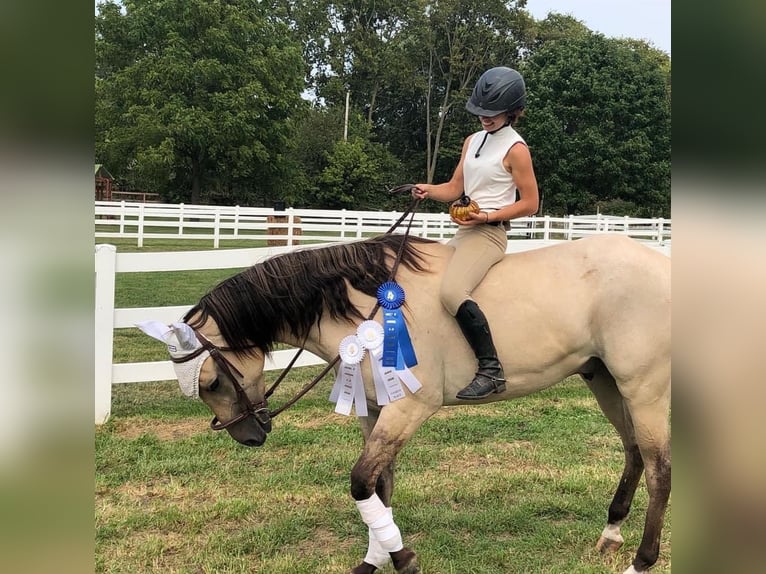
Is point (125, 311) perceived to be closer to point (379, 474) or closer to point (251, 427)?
point (251, 427)

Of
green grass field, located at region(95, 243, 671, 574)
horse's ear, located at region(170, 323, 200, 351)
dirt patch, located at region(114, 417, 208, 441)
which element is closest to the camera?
horse's ear, located at region(170, 323, 200, 351)

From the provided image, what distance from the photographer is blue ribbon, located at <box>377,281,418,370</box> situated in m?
2.94

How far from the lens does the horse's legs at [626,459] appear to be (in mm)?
3477

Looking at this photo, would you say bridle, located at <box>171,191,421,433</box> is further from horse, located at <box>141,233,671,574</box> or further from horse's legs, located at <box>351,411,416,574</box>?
horse's legs, located at <box>351,411,416,574</box>

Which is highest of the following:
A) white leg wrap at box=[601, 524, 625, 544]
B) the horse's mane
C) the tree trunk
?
the tree trunk

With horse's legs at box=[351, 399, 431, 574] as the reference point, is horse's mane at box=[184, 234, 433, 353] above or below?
above

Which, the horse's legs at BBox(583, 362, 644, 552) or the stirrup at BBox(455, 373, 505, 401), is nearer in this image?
the stirrup at BBox(455, 373, 505, 401)

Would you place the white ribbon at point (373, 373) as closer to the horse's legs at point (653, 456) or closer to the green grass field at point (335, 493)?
the green grass field at point (335, 493)

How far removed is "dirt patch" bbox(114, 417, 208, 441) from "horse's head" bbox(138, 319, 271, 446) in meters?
2.14

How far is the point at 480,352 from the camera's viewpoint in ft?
9.84

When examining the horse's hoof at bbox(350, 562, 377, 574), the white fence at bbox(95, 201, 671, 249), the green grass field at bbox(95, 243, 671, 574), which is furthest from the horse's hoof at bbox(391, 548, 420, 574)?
the white fence at bbox(95, 201, 671, 249)

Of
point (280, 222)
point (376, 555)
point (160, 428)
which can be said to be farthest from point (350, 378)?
point (280, 222)
